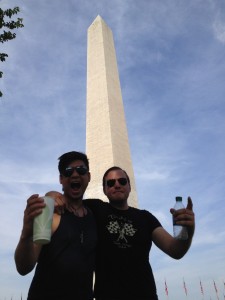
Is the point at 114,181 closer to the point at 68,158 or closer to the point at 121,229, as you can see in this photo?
the point at 121,229

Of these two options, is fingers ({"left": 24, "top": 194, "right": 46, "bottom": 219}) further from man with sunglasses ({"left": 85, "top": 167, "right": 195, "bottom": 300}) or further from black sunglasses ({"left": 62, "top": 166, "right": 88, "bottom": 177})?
man with sunglasses ({"left": 85, "top": 167, "right": 195, "bottom": 300})

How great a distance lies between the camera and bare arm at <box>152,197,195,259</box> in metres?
2.69

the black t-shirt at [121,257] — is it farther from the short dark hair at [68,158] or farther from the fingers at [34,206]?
the fingers at [34,206]

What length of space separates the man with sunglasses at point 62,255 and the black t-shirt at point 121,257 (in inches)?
10.3

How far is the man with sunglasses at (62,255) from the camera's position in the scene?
8.04ft

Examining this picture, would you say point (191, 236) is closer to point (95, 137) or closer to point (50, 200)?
point (50, 200)

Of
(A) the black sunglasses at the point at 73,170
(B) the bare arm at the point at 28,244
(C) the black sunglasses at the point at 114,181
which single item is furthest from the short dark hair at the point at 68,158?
(B) the bare arm at the point at 28,244

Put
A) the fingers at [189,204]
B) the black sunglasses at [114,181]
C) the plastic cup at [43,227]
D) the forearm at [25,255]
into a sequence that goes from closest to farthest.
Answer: the plastic cup at [43,227], the forearm at [25,255], the fingers at [189,204], the black sunglasses at [114,181]

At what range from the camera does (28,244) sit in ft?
8.01

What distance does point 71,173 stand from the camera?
3105 millimetres

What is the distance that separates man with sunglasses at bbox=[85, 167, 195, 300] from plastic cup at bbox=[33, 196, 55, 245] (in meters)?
1.01

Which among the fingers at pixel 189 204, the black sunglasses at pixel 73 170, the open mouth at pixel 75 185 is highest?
the black sunglasses at pixel 73 170

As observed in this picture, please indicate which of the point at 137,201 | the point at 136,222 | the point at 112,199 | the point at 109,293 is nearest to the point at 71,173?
the point at 112,199

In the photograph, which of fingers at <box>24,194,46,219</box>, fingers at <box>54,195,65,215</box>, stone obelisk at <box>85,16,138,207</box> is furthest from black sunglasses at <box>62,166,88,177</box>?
stone obelisk at <box>85,16,138,207</box>
